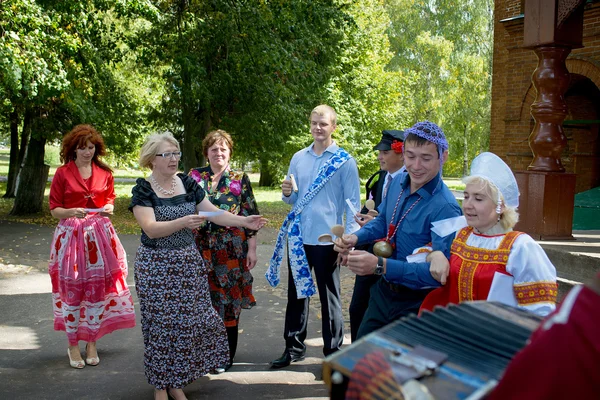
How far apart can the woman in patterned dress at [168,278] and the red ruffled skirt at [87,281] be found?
4.42 feet

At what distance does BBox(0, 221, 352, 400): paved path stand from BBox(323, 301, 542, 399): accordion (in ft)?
10.3

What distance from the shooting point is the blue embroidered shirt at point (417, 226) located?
10.7ft

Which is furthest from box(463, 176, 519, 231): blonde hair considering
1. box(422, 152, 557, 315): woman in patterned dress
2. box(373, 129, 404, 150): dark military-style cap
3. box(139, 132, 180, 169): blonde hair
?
box(139, 132, 180, 169): blonde hair

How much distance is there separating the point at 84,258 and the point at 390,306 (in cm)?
335

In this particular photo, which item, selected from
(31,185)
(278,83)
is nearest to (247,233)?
(278,83)

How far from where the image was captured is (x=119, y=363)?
18.2 ft

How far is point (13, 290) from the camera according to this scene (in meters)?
8.37

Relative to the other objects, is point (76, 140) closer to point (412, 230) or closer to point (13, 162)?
point (412, 230)

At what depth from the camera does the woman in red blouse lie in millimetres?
5562

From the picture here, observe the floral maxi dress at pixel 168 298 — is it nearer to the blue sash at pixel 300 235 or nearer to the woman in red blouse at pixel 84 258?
the blue sash at pixel 300 235

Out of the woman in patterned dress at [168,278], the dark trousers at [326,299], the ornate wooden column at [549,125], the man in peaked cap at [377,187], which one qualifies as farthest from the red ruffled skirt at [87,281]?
the ornate wooden column at [549,125]

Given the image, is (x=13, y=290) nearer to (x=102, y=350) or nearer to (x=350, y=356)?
(x=102, y=350)

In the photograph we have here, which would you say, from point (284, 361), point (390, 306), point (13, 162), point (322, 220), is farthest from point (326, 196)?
point (13, 162)

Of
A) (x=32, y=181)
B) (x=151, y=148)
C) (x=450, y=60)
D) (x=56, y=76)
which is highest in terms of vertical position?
(x=450, y=60)
